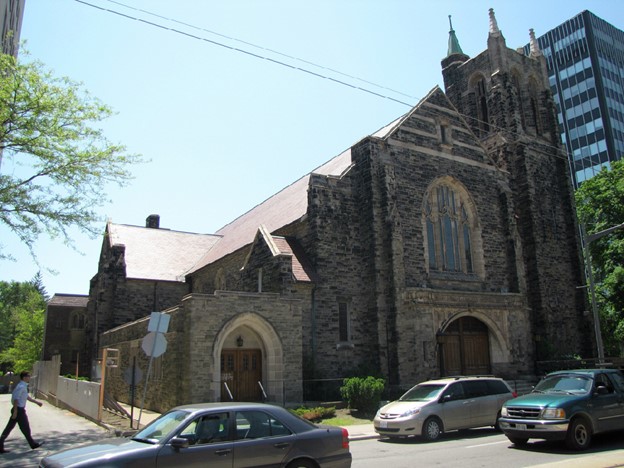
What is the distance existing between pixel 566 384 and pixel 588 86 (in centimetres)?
8097

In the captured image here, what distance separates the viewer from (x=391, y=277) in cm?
2195

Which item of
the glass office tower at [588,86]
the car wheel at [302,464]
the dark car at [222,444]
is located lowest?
the car wheel at [302,464]

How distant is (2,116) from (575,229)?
31002 mm

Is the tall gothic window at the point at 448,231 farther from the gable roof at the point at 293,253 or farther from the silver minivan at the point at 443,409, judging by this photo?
the silver minivan at the point at 443,409

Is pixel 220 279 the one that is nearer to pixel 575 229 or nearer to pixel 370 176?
pixel 370 176

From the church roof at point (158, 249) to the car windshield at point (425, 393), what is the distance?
22324mm

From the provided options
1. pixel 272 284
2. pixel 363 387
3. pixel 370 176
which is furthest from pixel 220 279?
pixel 363 387

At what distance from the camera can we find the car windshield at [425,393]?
1323 cm

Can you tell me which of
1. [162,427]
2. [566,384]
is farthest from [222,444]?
[566,384]

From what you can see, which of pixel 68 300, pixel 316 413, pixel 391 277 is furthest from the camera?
pixel 68 300

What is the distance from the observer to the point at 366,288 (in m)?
23.0

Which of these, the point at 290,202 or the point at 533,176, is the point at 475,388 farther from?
the point at 533,176

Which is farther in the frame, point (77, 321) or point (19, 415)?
point (77, 321)

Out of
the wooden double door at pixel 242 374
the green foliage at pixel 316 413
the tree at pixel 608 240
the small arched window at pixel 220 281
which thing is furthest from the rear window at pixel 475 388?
the tree at pixel 608 240
